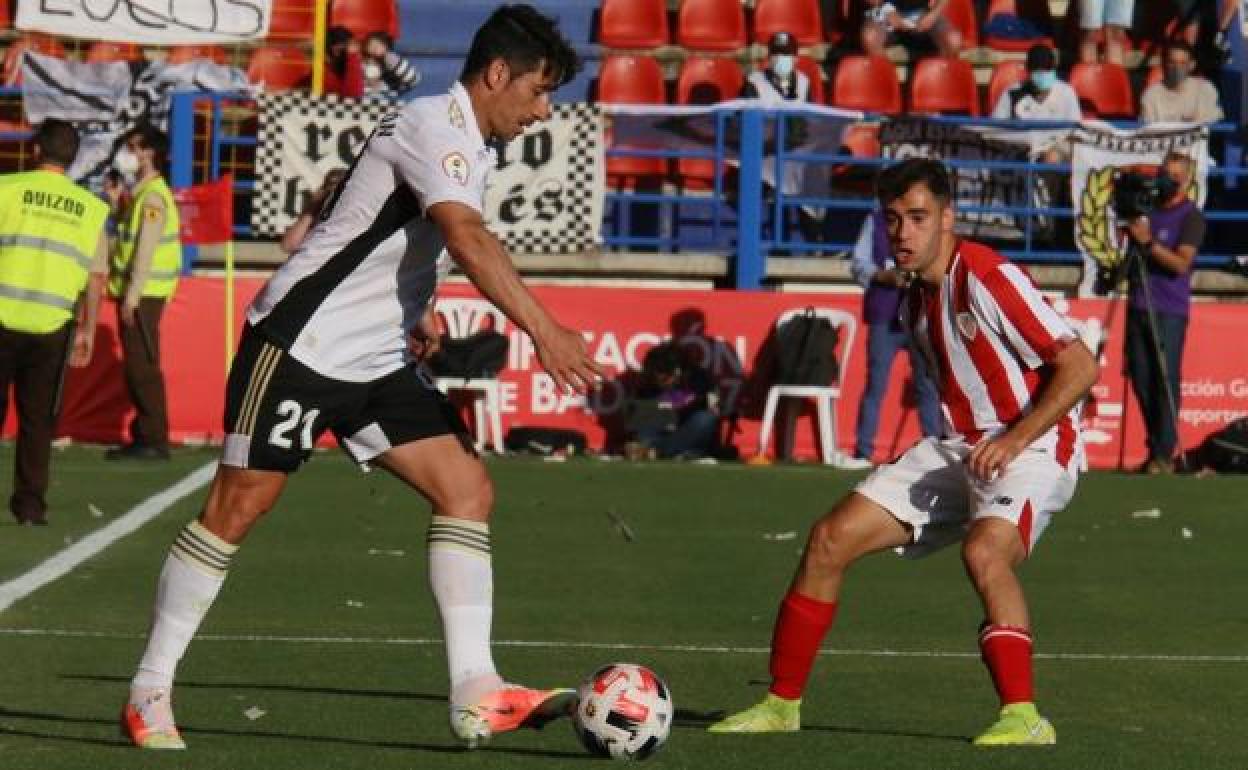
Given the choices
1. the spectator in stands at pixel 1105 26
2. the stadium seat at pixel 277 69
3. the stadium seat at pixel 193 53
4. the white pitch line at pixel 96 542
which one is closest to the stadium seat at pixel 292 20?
the stadium seat at pixel 277 69

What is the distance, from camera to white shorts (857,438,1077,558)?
8062 mm

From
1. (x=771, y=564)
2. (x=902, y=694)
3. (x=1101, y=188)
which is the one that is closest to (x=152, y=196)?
(x=771, y=564)

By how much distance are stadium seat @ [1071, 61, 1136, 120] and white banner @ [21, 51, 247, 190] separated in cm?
777

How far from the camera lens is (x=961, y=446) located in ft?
27.1

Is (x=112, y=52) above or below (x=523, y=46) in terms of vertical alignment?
below

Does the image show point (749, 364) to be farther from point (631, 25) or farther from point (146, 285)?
point (631, 25)

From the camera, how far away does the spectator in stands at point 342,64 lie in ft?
77.6

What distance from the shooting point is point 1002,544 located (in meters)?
7.96

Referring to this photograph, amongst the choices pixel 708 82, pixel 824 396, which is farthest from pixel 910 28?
pixel 824 396

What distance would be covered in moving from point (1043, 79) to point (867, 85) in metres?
1.96

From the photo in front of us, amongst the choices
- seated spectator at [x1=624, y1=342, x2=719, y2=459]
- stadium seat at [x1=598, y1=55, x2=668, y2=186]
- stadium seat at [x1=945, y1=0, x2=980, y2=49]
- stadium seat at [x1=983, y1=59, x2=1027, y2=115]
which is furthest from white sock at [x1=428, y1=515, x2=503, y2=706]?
stadium seat at [x1=945, y1=0, x2=980, y2=49]

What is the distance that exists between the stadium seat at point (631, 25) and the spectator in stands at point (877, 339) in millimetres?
5916

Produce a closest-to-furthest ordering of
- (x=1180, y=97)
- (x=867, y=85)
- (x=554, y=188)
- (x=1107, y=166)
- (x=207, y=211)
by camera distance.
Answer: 1. (x=207, y=211)
2. (x=554, y=188)
3. (x=1107, y=166)
4. (x=1180, y=97)
5. (x=867, y=85)

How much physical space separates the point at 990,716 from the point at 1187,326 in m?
12.3
